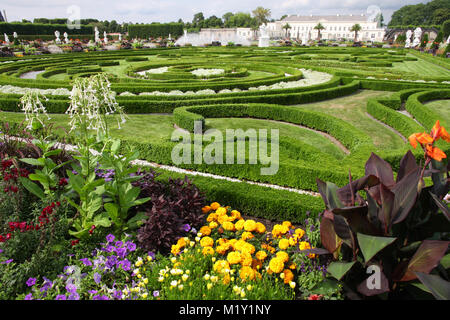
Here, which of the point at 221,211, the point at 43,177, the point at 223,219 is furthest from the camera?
the point at 221,211

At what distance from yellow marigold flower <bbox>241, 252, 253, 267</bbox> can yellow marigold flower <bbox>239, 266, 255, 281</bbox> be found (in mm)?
105

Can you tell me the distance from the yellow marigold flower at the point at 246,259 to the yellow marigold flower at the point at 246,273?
105mm

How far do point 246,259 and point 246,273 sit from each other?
0.70 ft

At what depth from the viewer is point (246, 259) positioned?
12.3 feet

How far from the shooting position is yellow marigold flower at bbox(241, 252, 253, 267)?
3.73m

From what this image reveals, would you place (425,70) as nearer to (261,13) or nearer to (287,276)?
(287,276)

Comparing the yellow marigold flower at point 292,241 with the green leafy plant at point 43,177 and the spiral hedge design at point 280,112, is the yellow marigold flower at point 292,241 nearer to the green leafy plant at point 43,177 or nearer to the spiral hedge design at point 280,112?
the spiral hedge design at point 280,112

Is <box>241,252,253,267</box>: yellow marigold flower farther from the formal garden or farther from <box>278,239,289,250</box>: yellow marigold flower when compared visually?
<box>278,239,289,250</box>: yellow marigold flower

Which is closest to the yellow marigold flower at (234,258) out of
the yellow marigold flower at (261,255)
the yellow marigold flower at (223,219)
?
the yellow marigold flower at (261,255)

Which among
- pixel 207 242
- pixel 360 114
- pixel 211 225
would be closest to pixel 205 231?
pixel 211 225

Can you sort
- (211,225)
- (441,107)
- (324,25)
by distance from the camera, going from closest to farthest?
(211,225)
(441,107)
(324,25)

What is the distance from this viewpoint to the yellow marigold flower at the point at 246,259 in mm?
3734
